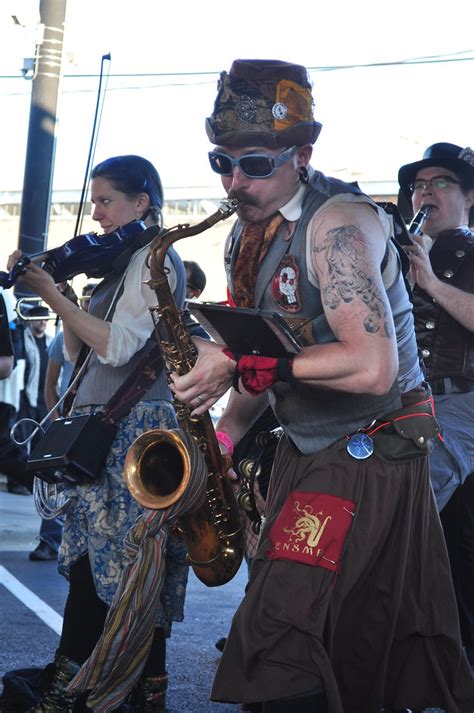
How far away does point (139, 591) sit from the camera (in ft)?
11.7

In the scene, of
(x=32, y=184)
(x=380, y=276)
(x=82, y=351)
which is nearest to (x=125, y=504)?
(x=82, y=351)

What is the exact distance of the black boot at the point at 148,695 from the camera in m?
4.47

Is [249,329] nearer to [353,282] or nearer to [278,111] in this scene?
[353,282]

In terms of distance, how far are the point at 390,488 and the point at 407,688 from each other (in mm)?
594

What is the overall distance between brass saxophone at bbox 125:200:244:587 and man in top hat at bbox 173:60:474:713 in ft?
0.97

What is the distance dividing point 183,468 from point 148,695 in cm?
128

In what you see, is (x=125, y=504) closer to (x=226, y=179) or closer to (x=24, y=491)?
(x=226, y=179)

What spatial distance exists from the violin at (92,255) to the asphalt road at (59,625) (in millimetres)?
1387

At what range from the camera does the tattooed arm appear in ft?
10.2

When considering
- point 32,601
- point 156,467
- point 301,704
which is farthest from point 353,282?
point 32,601

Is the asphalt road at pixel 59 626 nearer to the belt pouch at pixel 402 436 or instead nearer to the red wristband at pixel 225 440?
the red wristband at pixel 225 440

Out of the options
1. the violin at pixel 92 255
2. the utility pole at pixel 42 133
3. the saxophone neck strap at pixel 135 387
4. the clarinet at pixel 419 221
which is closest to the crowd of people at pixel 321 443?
the saxophone neck strap at pixel 135 387

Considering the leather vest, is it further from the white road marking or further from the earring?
the white road marking

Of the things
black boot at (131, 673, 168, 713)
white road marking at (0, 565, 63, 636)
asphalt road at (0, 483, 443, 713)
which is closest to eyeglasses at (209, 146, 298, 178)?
black boot at (131, 673, 168, 713)
